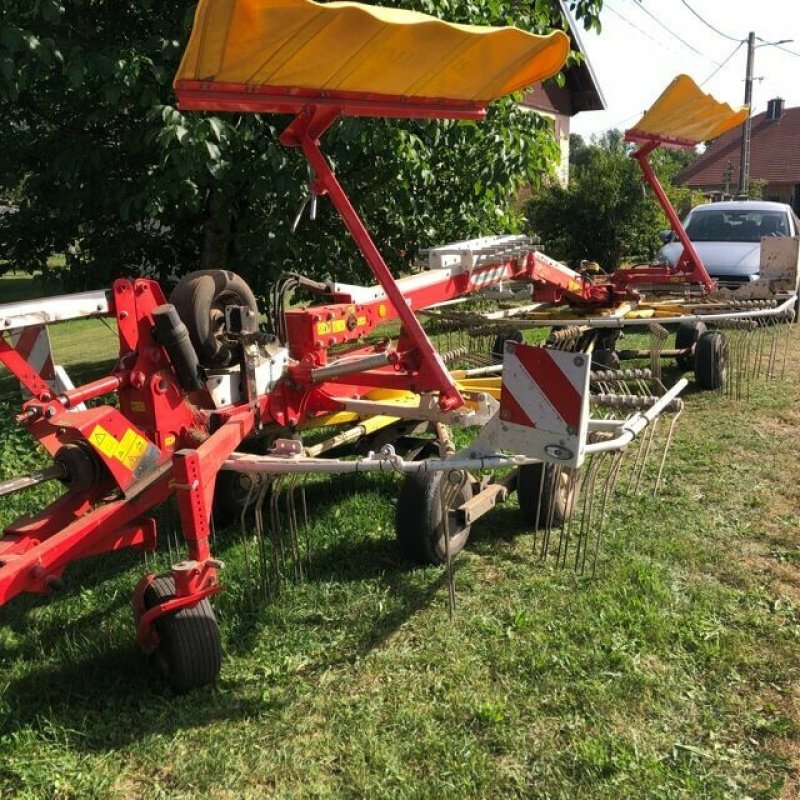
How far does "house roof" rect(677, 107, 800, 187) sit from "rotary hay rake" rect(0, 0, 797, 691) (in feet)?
117

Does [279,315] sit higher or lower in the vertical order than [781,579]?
higher

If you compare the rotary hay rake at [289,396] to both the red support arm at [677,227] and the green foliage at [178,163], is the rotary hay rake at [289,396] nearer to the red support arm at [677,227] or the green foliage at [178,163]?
the green foliage at [178,163]

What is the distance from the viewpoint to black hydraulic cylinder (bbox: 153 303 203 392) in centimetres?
321

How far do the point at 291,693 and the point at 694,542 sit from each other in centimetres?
224

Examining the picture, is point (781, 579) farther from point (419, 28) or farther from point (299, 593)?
point (419, 28)

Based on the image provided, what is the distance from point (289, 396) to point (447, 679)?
1723 mm

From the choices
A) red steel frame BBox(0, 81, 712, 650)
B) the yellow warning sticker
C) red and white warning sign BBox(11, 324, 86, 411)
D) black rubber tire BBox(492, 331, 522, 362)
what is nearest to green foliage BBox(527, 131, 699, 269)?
black rubber tire BBox(492, 331, 522, 362)

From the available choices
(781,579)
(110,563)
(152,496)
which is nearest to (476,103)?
(152,496)

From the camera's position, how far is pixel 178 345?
10.7ft

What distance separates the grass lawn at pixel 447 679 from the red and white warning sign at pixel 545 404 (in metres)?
0.86

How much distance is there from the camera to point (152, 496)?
3213mm

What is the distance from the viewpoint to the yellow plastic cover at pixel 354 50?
250cm

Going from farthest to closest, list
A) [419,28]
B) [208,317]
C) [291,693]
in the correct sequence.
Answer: [208,317] → [291,693] → [419,28]

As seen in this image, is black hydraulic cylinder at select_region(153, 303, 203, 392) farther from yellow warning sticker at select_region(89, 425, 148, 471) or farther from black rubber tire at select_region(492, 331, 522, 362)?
black rubber tire at select_region(492, 331, 522, 362)
